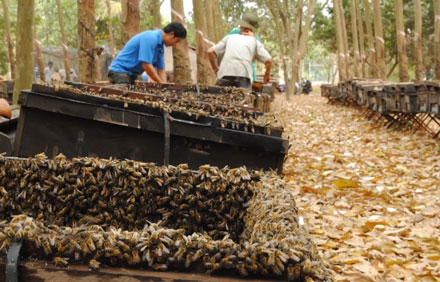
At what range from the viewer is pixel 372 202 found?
20.3 ft

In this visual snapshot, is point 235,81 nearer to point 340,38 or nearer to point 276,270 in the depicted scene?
point 276,270

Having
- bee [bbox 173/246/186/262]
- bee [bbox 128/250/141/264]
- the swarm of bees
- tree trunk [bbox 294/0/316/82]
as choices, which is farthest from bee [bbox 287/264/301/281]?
tree trunk [bbox 294/0/316/82]

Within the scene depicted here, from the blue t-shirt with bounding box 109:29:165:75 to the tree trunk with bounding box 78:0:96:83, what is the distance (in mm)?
2347

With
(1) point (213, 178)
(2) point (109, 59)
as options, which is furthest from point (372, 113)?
(2) point (109, 59)

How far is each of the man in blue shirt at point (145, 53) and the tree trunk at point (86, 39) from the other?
231 cm

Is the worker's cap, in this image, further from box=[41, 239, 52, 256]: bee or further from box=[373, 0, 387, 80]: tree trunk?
box=[373, 0, 387, 80]: tree trunk

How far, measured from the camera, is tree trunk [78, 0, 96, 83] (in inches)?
437

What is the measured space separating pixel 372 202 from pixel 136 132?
3001mm

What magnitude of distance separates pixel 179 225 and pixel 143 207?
22cm

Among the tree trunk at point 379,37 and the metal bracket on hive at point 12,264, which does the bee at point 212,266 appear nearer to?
the metal bracket on hive at point 12,264

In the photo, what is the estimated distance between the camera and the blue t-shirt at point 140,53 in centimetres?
834

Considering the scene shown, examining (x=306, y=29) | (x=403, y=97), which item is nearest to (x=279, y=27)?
(x=306, y=29)

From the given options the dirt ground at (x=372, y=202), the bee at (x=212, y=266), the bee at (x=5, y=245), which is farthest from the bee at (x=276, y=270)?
the dirt ground at (x=372, y=202)

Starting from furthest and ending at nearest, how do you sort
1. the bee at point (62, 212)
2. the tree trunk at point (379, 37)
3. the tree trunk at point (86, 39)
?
the tree trunk at point (379, 37), the tree trunk at point (86, 39), the bee at point (62, 212)
